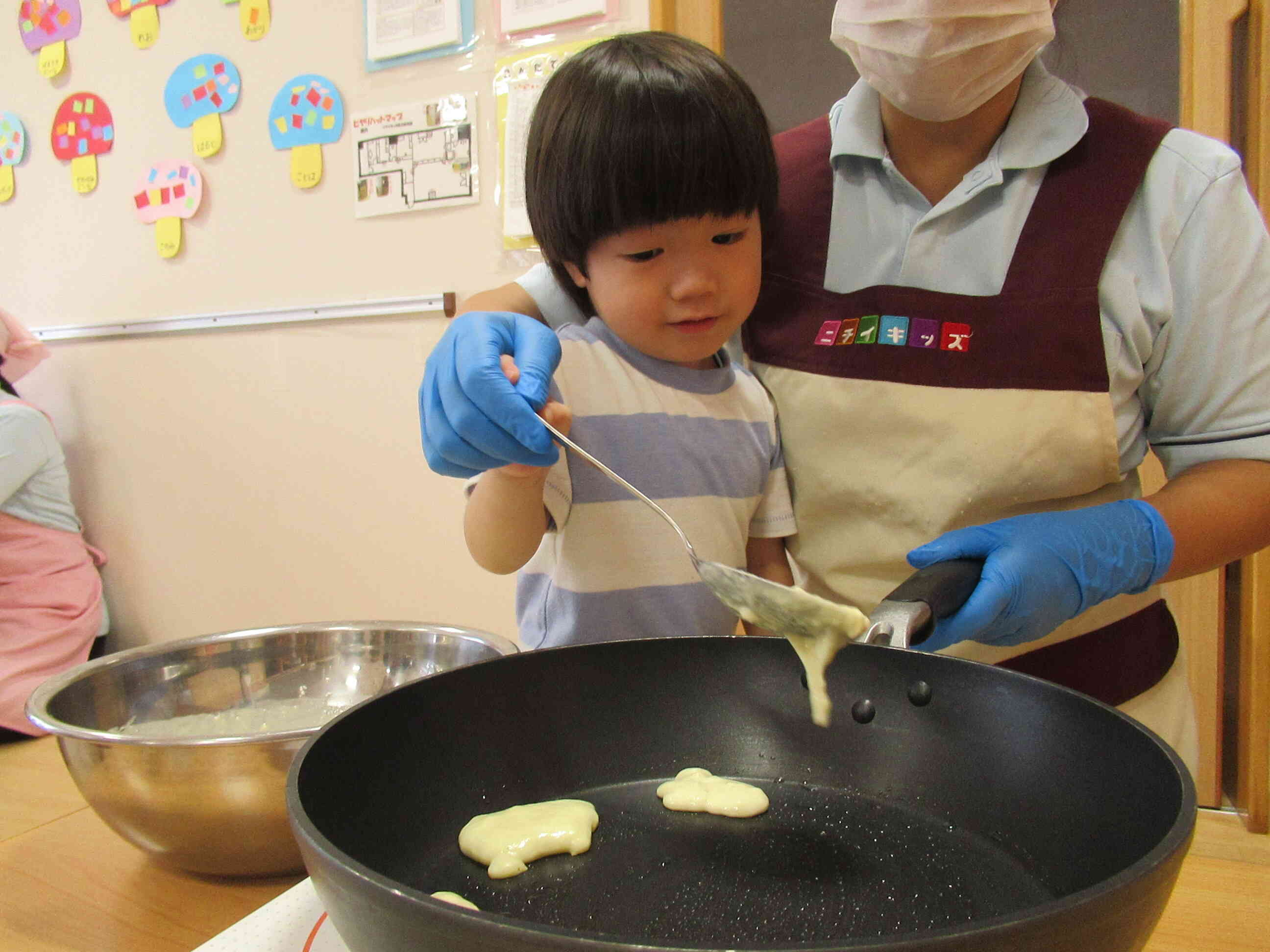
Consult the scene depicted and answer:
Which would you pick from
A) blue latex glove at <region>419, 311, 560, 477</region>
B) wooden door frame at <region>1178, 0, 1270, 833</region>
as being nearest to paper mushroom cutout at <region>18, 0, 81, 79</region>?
blue latex glove at <region>419, 311, 560, 477</region>

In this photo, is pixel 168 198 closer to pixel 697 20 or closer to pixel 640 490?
pixel 697 20

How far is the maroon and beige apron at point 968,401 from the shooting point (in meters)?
0.73

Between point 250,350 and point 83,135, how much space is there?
28.0 inches

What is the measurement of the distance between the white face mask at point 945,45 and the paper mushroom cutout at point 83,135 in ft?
6.23

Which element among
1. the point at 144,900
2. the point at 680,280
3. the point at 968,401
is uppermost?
the point at 680,280

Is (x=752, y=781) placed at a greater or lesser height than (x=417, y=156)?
lesser

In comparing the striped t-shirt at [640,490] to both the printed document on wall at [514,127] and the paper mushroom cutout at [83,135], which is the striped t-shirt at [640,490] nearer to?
the printed document on wall at [514,127]

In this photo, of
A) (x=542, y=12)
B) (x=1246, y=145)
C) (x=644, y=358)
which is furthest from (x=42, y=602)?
(x=1246, y=145)

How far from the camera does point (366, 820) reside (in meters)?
0.50

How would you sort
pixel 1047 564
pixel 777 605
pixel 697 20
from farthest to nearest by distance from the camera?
1. pixel 697 20
2. pixel 1047 564
3. pixel 777 605

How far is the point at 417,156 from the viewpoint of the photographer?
1.61 metres

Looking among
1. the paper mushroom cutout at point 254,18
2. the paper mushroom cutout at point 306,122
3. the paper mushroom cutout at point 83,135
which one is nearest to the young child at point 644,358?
the paper mushroom cutout at point 306,122

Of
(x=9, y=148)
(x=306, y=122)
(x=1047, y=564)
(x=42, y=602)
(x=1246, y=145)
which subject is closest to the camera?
(x=1047, y=564)

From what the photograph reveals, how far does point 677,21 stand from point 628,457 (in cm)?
96
